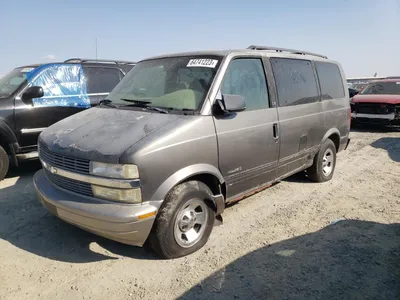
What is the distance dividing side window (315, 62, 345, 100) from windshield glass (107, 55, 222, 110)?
2447 millimetres

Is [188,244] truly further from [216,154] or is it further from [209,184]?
[216,154]

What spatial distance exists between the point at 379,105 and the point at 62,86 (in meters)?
9.63

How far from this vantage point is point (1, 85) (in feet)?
19.7

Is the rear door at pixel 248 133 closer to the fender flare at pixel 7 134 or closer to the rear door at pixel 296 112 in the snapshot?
the rear door at pixel 296 112

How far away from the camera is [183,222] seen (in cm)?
322

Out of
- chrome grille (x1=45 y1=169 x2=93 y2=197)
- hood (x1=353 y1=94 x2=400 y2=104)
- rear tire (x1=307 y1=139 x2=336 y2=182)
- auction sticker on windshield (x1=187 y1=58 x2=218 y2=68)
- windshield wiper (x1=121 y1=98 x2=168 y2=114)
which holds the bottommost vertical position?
rear tire (x1=307 y1=139 x2=336 y2=182)

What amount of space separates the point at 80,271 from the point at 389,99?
35.4 feet

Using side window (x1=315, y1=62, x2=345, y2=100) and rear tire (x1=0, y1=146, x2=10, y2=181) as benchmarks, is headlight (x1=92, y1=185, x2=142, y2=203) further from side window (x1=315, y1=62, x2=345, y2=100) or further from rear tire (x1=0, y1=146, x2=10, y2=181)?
side window (x1=315, y1=62, x2=345, y2=100)

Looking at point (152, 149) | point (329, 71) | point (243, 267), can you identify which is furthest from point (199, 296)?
point (329, 71)

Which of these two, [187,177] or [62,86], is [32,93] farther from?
[187,177]

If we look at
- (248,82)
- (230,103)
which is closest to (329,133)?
(248,82)

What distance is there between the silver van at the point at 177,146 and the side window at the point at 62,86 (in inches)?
93.3

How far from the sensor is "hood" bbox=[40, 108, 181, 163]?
9.41ft

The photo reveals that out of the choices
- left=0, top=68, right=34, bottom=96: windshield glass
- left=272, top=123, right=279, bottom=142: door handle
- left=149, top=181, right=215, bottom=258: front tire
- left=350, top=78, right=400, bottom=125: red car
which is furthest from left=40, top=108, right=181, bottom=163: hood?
left=350, top=78, right=400, bottom=125: red car
